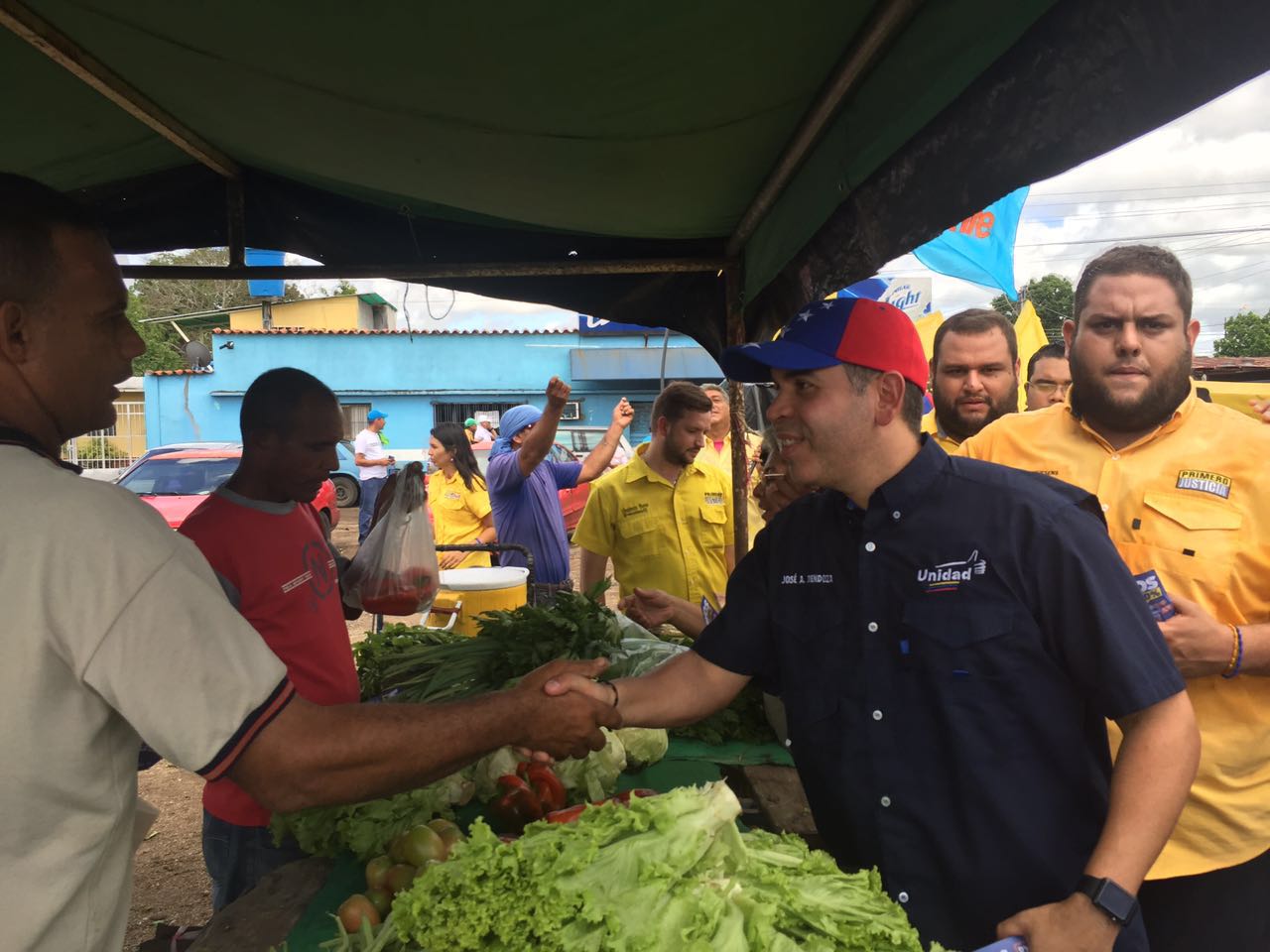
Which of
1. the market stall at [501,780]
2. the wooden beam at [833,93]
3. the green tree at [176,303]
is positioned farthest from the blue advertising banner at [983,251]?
the green tree at [176,303]

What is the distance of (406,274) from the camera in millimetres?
4262

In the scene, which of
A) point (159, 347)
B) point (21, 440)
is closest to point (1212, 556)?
point (21, 440)

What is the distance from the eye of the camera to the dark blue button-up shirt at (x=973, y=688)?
5.98 feet

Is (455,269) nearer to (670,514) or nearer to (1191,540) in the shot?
(670,514)

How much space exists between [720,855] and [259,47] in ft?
8.61

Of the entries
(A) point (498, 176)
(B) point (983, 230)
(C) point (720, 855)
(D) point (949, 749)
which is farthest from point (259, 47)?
(B) point (983, 230)

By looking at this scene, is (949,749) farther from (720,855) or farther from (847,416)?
(847,416)

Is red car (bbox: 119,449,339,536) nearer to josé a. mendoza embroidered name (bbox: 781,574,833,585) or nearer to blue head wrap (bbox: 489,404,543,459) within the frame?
blue head wrap (bbox: 489,404,543,459)

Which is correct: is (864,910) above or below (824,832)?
above

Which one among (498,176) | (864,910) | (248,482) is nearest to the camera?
(864,910)

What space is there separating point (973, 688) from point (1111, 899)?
493 millimetres

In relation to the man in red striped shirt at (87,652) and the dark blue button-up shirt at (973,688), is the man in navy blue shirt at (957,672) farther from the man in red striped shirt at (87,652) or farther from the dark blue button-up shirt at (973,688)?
the man in red striped shirt at (87,652)

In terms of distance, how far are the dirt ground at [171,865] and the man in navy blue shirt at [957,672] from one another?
3967mm

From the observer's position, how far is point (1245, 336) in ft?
156
